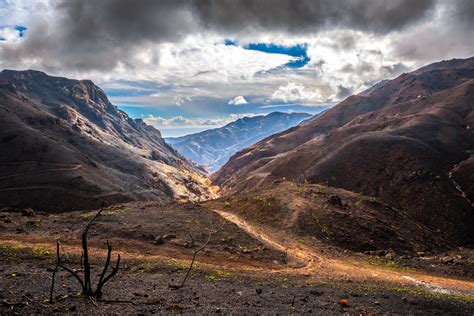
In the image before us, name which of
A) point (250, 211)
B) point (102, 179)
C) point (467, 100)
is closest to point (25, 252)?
point (250, 211)

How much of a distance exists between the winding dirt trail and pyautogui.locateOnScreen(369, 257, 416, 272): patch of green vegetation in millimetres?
975

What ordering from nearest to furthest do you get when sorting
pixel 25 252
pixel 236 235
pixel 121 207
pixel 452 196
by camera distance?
pixel 25 252 → pixel 236 235 → pixel 121 207 → pixel 452 196

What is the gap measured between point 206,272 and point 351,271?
46.3 feet

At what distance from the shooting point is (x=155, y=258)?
26.4m

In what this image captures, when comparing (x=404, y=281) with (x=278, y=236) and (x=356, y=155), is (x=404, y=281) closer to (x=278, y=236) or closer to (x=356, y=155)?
(x=278, y=236)

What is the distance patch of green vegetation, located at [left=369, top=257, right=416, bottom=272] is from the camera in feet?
102

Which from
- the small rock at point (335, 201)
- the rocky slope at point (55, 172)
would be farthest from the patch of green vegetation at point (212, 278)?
the rocky slope at point (55, 172)

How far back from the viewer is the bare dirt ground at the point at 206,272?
1521 centimetres

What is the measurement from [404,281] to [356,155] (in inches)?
2678

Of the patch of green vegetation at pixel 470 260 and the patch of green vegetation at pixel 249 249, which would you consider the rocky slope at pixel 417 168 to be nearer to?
the patch of green vegetation at pixel 470 260

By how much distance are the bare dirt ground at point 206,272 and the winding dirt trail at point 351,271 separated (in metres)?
0.11

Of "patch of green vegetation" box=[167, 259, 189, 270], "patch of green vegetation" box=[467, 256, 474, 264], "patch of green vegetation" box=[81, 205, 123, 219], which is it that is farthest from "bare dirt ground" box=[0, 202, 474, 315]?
"patch of green vegetation" box=[467, 256, 474, 264]

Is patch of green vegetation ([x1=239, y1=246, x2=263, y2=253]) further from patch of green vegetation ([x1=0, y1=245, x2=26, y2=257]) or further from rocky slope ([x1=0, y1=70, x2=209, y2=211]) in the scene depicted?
rocky slope ([x1=0, y1=70, x2=209, y2=211])

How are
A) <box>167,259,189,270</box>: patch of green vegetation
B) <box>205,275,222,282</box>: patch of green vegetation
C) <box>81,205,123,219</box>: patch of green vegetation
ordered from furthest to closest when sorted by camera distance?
<box>81,205,123,219</box>: patch of green vegetation
<box>167,259,189,270</box>: patch of green vegetation
<box>205,275,222,282</box>: patch of green vegetation
